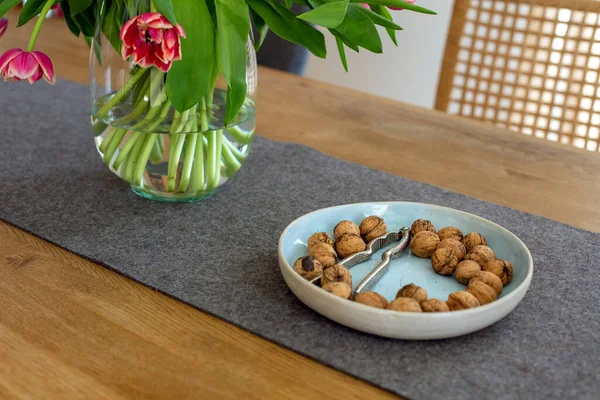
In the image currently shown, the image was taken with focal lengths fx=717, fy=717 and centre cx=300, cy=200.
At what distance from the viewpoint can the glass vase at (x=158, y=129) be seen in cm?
81

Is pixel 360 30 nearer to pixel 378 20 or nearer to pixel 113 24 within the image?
pixel 378 20

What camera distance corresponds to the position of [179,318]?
0.67 m

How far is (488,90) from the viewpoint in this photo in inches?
57.6

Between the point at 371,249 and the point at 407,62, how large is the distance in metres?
2.04

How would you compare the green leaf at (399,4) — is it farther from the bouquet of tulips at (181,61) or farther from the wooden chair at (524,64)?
the wooden chair at (524,64)

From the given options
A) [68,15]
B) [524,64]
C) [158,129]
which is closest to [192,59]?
[158,129]

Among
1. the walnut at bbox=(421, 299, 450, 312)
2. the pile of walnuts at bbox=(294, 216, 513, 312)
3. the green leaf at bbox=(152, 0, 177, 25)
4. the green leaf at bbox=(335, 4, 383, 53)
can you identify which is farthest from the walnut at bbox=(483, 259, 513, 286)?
the green leaf at bbox=(152, 0, 177, 25)

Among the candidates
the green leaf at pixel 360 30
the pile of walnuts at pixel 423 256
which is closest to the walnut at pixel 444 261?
the pile of walnuts at pixel 423 256

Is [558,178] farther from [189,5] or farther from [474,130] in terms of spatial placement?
[189,5]

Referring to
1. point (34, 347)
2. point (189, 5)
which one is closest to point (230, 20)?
point (189, 5)

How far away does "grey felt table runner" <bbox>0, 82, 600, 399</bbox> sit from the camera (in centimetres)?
60

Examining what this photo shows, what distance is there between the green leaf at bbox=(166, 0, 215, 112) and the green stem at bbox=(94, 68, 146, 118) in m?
0.09

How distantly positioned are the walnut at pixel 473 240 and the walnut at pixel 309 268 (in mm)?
177

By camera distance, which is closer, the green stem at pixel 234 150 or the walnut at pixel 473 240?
the walnut at pixel 473 240
